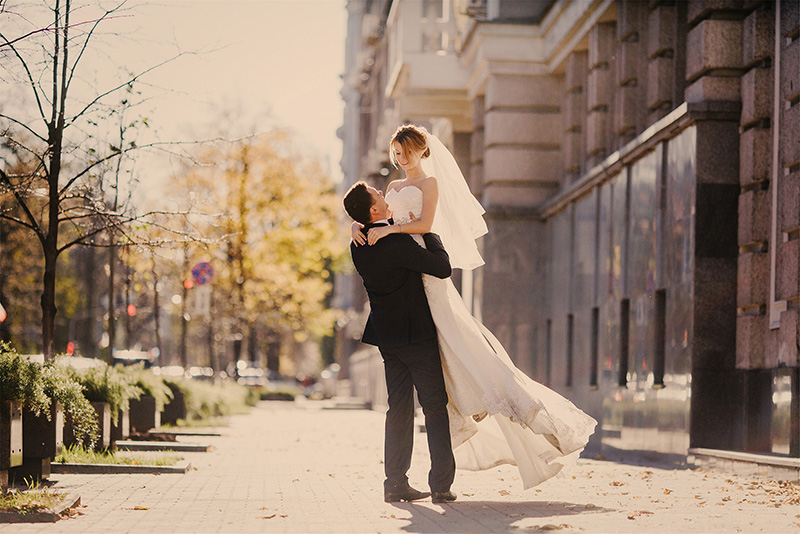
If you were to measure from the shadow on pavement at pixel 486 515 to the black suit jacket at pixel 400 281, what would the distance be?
109 cm

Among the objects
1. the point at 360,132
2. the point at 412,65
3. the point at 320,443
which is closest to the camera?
the point at 320,443

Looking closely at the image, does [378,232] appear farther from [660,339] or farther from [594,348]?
[594,348]

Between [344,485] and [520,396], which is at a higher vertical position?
[520,396]

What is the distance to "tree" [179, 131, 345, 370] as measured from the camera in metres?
38.7

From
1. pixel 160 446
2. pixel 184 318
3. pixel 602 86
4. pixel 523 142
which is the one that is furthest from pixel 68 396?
pixel 184 318

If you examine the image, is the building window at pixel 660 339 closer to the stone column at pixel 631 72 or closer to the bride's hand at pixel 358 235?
the stone column at pixel 631 72

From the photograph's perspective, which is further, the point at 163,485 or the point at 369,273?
the point at 163,485

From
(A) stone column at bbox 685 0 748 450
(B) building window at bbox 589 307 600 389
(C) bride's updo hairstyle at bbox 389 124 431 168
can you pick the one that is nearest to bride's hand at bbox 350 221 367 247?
(C) bride's updo hairstyle at bbox 389 124 431 168

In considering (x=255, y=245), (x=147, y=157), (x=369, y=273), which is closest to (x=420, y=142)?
(x=369, y=273)

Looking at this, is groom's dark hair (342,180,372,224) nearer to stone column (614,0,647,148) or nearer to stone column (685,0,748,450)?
stone column (685,0,748,450)

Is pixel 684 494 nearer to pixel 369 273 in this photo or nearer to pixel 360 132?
pixel 369 273

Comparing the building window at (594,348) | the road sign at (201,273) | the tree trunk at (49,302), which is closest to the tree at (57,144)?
the tree trunk at (49,302)

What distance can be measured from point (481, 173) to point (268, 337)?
46.4 metres

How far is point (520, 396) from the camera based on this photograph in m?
8.08
